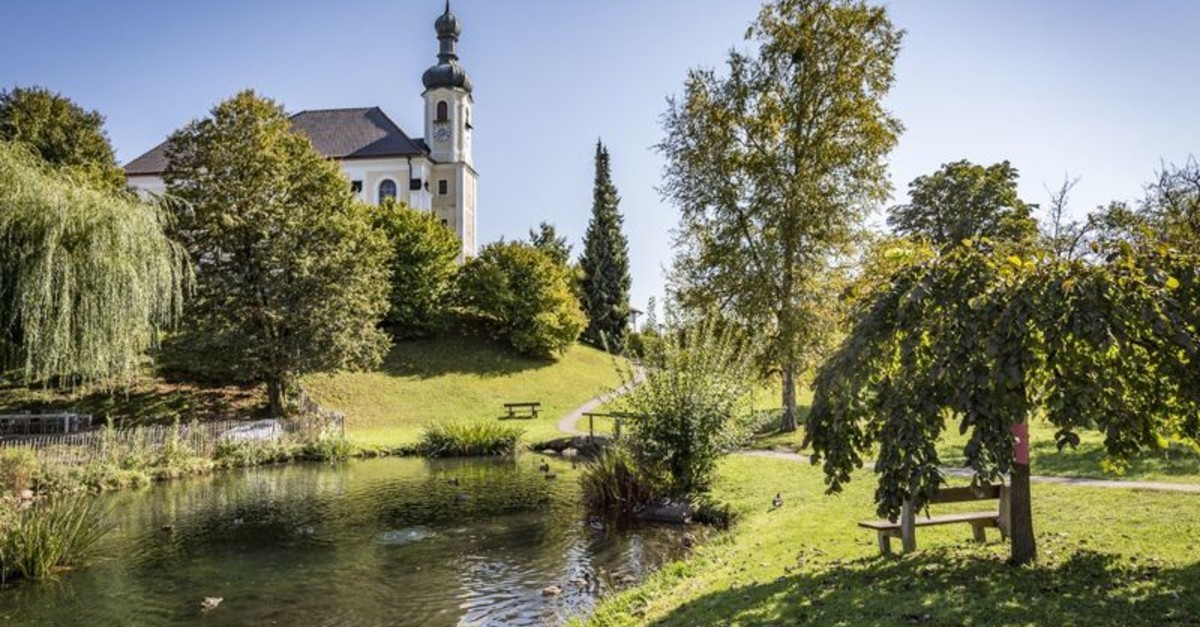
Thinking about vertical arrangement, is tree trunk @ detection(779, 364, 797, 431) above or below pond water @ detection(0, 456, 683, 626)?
above

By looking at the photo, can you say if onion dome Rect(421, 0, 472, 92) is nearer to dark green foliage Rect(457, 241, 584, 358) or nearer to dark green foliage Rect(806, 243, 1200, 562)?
dark green foliage Rect(457, 241, 584, 358)

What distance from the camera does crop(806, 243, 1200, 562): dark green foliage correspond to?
6348mm

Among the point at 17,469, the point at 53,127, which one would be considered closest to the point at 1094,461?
the point at 17,469

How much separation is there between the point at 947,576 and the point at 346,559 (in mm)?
8967

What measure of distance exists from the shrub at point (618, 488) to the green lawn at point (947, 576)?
316cm

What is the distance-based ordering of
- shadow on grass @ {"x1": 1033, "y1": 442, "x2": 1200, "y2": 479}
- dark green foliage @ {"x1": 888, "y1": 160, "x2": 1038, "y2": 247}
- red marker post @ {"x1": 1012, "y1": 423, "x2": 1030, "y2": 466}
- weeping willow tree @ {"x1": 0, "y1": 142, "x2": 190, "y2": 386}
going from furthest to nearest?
dark green foliage @ {"x1": 888, "y1": 160, "x2": 1038, "y2": 247}, weeping willow tree @ {"x1": 0, "y1": 142, "x2": 190, "y2": 386}, shadow on grass @ {"x1": 1033, "y1": 442, "x2": 1200, "y2": 479}, red marker post @ {"x1": 1012, "y1": 423, "x2": 1030, "y2": 466}

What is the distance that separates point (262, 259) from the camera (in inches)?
1164

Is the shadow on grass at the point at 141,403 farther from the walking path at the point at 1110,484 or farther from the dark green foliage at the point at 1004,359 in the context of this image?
the dark green foliage at the point at 1004,359

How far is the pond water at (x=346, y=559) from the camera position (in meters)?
9.70

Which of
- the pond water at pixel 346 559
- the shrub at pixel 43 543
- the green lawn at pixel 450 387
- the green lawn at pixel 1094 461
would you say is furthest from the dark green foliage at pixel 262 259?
the green lawn at pixel 1094 461

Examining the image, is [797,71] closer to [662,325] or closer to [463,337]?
[662,325]

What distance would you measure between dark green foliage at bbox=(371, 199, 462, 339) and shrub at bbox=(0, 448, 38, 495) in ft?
86.9

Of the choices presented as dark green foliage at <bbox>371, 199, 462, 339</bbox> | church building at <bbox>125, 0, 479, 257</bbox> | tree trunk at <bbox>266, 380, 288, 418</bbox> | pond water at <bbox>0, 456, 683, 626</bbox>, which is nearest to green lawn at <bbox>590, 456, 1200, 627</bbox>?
pond water at <bbox>0, 456, 683, 626</bbox>

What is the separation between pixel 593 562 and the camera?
467 inches
